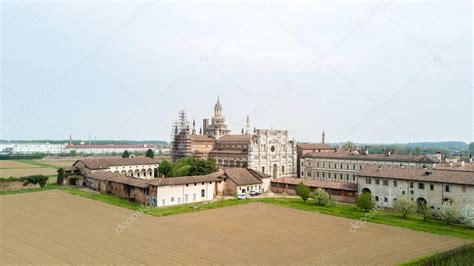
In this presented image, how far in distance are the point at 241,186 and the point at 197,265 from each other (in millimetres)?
29196

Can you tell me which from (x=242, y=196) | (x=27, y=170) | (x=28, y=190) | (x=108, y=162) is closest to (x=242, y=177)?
(x=242, y=196)

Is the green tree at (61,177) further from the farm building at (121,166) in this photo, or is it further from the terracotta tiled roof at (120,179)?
the terracotta tiled roof at (120,179)

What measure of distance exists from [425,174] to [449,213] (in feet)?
21.8

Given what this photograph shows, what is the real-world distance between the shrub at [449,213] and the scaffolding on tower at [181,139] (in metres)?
49.3

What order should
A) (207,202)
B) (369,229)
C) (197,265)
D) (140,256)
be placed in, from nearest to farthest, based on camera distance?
(197,265) → (140,256) → (369,229) → (207,202)

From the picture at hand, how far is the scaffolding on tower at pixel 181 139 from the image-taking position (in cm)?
7375

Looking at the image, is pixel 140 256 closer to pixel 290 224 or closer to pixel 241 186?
pixel 290 224

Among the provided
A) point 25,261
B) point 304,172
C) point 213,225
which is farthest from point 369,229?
point 304,172

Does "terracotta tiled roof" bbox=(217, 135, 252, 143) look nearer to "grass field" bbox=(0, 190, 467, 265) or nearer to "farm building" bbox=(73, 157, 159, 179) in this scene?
"farm building" bbox=(73, 157, 159, 179)

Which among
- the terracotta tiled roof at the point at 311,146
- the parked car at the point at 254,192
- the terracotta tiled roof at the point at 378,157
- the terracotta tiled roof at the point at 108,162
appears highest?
the terracotta tiled roof at the point at 311,146

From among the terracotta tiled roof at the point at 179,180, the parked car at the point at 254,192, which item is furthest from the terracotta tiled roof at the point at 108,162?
the parked car at the point at 254,192

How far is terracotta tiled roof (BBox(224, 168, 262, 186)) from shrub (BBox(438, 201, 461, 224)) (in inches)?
970

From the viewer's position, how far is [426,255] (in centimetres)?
2350

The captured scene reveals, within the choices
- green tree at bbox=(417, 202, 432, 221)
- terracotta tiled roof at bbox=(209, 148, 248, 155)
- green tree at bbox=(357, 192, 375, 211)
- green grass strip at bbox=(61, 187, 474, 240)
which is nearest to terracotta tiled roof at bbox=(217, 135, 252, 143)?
terracotta tiled roof at bbox=(209, 148, 248, 155)
